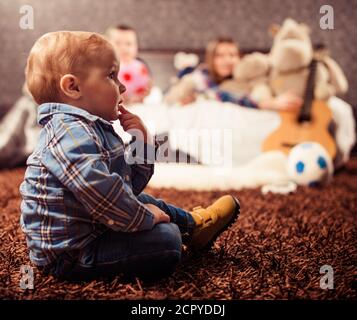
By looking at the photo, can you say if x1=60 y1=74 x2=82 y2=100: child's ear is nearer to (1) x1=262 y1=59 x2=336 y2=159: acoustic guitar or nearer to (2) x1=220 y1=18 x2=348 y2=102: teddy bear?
(1) x1=262 y1=59 x2=336 y2=159: acoustic guitar

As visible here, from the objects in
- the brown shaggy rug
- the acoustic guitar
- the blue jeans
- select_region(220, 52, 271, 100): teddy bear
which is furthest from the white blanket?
the blue jeans

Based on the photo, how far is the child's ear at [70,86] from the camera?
0.63 m

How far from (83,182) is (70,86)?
141mm

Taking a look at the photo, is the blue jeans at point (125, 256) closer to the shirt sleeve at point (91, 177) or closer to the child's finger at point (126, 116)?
the shirt sleeve at point (91, 177)

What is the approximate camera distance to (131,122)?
71 centimetres

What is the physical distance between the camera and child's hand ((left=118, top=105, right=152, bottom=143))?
2.31 feet

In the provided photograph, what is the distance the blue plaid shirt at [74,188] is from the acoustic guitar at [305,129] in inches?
43.0

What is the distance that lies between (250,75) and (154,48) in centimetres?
65

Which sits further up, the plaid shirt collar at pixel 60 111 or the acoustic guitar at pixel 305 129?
the plaid shirt collar at pixel 60 111

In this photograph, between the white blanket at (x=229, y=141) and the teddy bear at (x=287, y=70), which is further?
the teddy bear at (x=287, y=70)

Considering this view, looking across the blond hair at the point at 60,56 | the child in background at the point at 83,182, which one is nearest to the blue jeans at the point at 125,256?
the child in background at the point at 83,182

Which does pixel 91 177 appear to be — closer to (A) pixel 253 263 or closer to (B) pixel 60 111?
(B) pixel 60 111

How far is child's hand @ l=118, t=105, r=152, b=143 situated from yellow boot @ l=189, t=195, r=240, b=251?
0.54 ft
